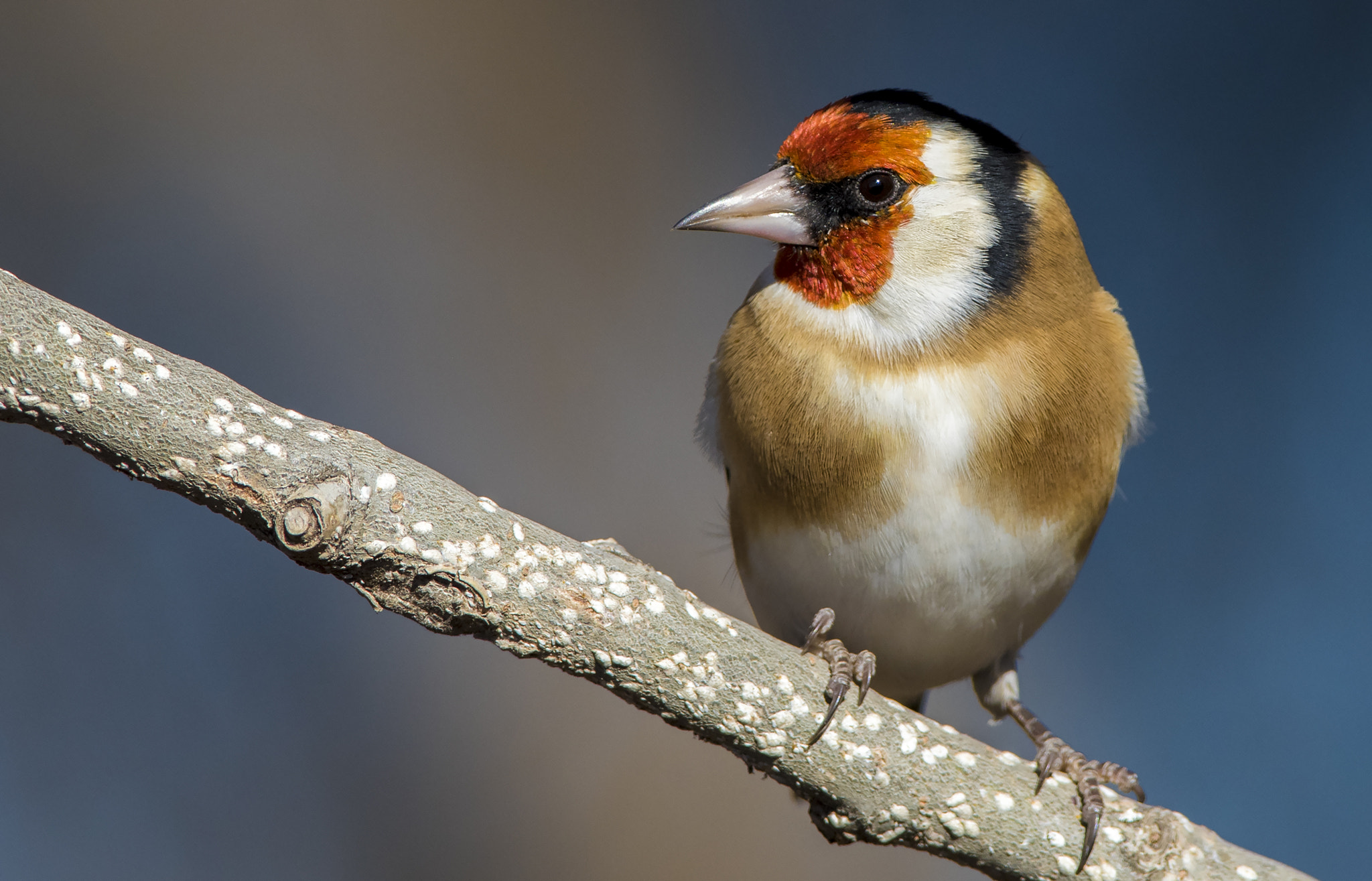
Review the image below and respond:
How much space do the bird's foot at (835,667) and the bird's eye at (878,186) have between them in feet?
2.76

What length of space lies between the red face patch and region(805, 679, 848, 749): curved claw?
2.62 ft

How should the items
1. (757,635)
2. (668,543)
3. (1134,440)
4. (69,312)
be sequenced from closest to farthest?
(69,312)
(757,635)
(1134,440)
(668,543)

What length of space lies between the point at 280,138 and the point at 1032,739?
10.4 feet

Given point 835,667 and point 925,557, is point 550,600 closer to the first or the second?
point 835,667

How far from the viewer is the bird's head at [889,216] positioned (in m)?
2.35

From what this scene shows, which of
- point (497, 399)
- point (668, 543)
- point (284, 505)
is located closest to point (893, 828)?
point (284, 505)

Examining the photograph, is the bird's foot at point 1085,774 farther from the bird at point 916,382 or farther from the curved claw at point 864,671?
the curved claw at point 864,671

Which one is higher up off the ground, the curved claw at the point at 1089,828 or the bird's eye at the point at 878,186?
the bird's eye at the point at 878,186

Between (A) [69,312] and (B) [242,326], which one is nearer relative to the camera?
(A) [69,312]

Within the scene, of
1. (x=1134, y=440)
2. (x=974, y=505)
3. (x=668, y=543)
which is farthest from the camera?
(x=668, y=543)

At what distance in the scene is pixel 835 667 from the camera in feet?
6.74

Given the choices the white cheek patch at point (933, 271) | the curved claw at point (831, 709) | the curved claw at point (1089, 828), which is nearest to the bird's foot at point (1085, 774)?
the curved claw at point (1089, 828)

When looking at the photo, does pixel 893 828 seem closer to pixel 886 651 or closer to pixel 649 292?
pixel 886 651

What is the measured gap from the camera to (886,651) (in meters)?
2.66
